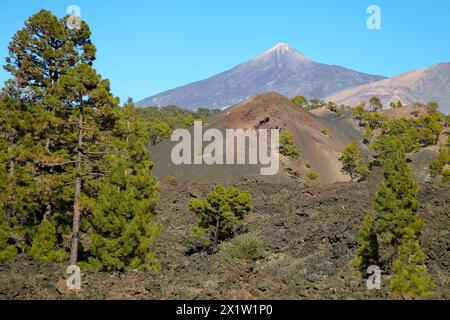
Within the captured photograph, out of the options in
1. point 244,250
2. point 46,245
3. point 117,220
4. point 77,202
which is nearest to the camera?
point 77,202

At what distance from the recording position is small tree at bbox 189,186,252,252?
3347cm

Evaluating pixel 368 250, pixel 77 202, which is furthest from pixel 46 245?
pixel 368 250

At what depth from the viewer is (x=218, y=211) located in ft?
111

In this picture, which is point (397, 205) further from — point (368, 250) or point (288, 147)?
point (288, 147)

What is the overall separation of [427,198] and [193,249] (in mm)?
19492

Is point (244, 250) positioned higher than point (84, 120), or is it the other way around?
point (84, 120)

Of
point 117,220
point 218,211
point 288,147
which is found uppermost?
point 288,147

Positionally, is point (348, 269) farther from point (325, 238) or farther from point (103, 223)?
point (103, 223)

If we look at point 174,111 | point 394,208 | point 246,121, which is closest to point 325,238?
point 394,208

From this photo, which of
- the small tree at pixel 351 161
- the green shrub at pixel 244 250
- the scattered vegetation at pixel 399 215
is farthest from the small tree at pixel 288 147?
the scattered vegetation at pixel 399 215

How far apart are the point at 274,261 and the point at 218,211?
576cm

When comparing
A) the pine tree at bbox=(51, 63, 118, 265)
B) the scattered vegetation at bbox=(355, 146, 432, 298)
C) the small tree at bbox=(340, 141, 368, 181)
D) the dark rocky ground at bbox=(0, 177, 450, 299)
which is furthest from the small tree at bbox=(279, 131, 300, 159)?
the pine tree at bbox=(51, 63, 118, 265)

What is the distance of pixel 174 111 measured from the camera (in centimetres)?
17838

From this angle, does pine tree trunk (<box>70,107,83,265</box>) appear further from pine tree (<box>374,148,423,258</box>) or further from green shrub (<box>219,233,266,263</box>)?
pine tree (<box>374,148,423,258</box>)
